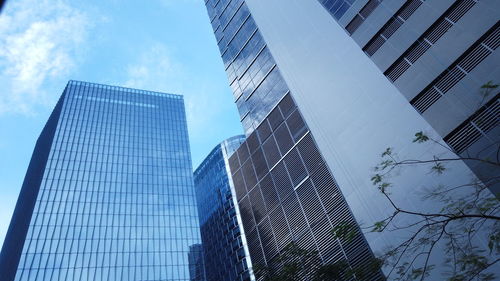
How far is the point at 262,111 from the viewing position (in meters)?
26.4

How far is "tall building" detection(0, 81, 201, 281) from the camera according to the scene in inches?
2251

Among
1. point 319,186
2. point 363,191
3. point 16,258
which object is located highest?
point 16,258

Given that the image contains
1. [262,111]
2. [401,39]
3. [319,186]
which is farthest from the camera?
[262,111]

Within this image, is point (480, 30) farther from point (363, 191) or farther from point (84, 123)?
point (84, 123)

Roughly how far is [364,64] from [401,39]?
2144mm

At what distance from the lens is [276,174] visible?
23281mm

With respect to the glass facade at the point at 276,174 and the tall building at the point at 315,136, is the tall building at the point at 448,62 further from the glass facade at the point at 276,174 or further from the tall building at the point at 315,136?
the glass facade at the point at 276,174

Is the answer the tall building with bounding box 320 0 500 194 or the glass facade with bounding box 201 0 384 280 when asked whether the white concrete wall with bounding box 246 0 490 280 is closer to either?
the tall building with bounding box 320 0 500 194

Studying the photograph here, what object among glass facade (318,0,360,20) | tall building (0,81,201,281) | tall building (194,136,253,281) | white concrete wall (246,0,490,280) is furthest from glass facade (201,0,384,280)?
tall building (194,136,253,281)

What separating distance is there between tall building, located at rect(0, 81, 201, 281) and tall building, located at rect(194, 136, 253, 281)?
11452mm

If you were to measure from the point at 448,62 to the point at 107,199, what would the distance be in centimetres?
6316

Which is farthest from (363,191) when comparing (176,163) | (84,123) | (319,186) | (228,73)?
(84,123)

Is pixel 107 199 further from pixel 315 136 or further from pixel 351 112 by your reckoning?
pixel 351 112

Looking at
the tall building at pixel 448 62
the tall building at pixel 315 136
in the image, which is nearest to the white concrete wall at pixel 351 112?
the tall building at pixel 315 136
